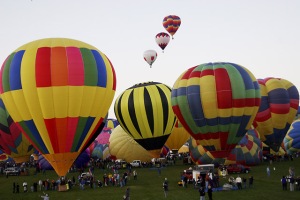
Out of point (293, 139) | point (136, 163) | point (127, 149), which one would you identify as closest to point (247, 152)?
point (293, 139)

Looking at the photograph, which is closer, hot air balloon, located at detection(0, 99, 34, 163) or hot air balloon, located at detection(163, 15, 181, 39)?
hot air balloon, located at detection(0, 99, 34, 163)

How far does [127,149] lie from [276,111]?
1462cm

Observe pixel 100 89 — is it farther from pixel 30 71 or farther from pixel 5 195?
Result: pixel 5 195

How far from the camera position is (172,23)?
4544 cm

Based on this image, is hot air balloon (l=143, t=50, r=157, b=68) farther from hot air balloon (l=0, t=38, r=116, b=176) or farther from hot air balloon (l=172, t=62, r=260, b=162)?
hot air balloon (l=0, t=38, r=116, b=176)

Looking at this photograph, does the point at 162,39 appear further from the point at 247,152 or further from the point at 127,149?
the point at 247,152

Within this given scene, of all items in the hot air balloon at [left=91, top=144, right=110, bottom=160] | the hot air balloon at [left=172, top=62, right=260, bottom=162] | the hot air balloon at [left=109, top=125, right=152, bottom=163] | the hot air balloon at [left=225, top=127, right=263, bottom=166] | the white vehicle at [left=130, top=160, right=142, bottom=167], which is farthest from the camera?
the hot air balloon at [left=91, top=144, right=110, bottom=160]

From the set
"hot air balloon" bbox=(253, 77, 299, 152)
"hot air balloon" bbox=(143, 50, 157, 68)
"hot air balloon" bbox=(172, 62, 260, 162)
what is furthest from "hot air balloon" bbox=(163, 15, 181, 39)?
"hot air balloon" bbox=(172, 62, 260, 162)

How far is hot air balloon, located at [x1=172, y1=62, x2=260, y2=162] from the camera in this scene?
26922mm

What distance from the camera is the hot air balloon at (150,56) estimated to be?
172 feet

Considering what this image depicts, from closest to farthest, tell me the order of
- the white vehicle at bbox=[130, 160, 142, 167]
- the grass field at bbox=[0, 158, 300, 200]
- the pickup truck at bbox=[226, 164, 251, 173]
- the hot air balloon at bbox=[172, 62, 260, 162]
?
the grass field at bbox=[0, 158, 300, 200] → the hot air balloon at bbox=[172, 62, 260, 162] → the pickup truck at bbox=[226, 164, 251, 173] → the white vehicle at bbox=[130, 160, 142, 167]

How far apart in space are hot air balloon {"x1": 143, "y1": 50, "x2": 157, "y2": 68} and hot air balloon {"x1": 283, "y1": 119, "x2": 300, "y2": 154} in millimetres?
21152

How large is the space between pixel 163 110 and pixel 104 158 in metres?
12.5

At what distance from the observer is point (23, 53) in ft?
79.2
